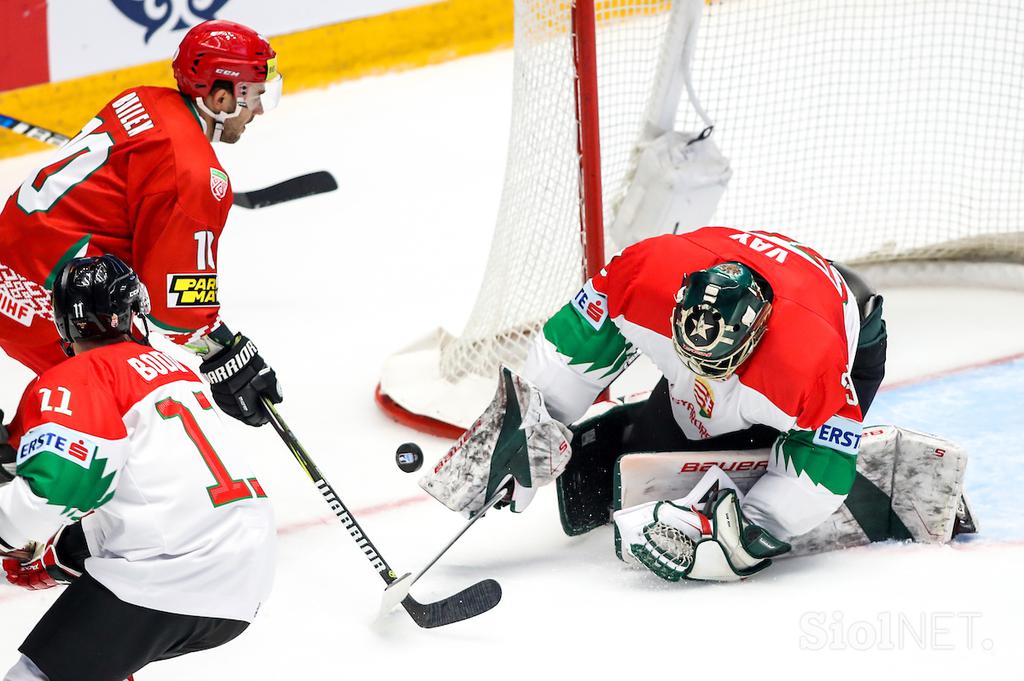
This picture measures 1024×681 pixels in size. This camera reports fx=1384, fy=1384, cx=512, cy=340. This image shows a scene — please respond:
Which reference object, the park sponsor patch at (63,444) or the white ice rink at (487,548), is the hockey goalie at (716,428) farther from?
the park sponsor patch at (63,444)

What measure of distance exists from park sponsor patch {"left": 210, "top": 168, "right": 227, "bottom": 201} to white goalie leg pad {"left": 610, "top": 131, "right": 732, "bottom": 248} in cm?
129

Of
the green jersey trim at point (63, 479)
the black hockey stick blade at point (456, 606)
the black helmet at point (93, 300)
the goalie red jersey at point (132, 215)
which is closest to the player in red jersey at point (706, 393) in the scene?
the black hockey stick blade at point (456, 606)

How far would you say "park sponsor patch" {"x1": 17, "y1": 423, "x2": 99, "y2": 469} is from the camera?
1.87 m

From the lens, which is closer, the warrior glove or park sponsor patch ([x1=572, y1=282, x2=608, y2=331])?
the warrior glove

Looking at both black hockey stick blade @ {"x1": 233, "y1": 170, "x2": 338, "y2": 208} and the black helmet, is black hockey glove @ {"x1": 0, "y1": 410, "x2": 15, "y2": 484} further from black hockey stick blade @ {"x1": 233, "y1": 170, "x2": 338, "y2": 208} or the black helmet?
black hockey stick blade @ {"x1": 233, "y1": 170, "x2": 338, "y2": 208}

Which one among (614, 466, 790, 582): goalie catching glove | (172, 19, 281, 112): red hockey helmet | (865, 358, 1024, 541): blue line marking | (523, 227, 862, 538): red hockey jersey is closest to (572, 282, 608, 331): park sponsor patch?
(523, 227, 862, 538): red hockey jersey

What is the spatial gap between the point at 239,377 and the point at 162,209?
0.38 metres

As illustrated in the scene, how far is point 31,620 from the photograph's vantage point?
273cm

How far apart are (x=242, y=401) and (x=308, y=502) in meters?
0.52

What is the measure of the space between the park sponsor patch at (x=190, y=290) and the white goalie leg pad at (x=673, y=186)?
132 cm

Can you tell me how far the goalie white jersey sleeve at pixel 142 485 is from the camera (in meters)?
1.88

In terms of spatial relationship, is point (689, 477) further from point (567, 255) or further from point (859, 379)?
point (567, 255)

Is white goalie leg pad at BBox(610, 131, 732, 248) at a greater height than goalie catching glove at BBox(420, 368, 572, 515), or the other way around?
white goalie leg pad at BBox(610, 131, 732, 248)
